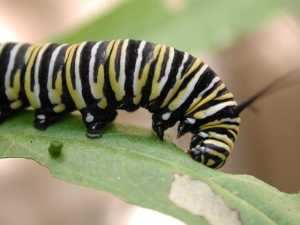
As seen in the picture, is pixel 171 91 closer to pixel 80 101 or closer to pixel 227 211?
pixel 80 101

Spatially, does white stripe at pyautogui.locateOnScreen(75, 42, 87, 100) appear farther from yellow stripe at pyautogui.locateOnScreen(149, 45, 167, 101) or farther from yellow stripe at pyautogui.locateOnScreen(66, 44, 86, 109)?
yellow stripe at pyautogui.locateOnScreen(149, 45, 167, 101)

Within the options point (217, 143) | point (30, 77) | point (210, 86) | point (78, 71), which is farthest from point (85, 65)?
point (217, 143)

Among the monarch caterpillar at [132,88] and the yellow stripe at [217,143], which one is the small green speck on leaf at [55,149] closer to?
the monarch caterpillar at [132,88]

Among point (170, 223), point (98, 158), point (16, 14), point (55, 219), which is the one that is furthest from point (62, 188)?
point (98, 158)

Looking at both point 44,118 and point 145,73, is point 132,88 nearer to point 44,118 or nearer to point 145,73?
point 145,73

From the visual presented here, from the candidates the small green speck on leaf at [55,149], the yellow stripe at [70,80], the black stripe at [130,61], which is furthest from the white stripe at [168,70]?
the small green speck on leaf at [55,149]
